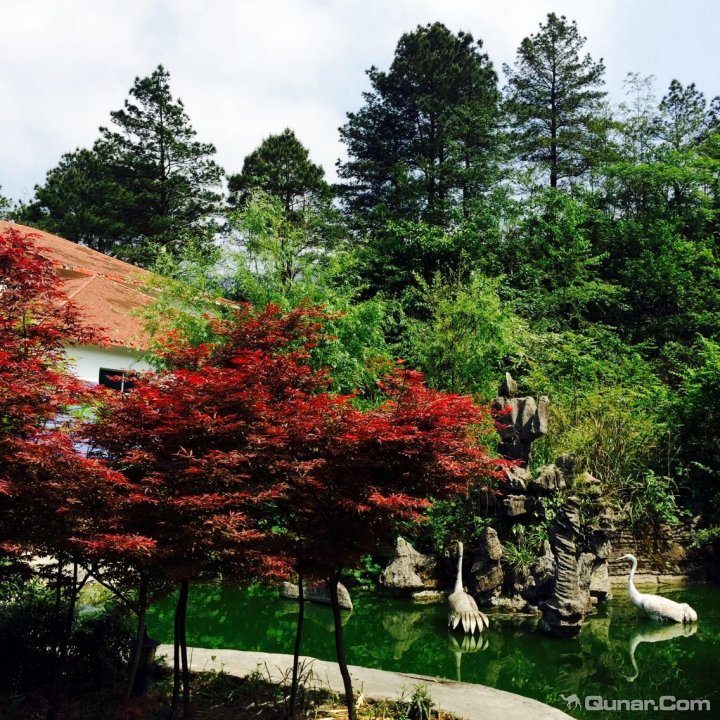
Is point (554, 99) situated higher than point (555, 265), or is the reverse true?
point (554, 99)

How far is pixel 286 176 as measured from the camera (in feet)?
98.9

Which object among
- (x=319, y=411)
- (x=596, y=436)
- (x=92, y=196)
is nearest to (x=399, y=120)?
(x=92, y=196)

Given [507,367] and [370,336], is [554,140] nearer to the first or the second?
[507,367]

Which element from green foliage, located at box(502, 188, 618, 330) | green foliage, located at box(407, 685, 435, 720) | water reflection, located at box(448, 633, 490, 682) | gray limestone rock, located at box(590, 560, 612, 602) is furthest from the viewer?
green foliage, located at box(502, 188, 618, 330)

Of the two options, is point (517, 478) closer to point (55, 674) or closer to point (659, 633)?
point (659, 633)

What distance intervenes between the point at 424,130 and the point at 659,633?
22.0 m

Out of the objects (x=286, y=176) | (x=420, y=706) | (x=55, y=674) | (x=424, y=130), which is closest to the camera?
(x=55, y=674)

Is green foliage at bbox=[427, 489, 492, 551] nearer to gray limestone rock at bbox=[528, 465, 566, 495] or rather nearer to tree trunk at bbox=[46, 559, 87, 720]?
gray limestone rock at bbox=[528, 465, 566, 495]

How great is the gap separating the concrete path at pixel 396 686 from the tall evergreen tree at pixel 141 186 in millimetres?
23769

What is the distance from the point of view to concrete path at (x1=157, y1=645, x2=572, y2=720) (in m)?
4.95

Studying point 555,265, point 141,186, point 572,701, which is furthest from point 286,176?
point 572,701

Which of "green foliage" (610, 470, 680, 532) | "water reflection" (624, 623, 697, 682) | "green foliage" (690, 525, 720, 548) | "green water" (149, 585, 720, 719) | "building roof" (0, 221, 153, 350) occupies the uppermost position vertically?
"building roof" (0, 221, 153, 350)

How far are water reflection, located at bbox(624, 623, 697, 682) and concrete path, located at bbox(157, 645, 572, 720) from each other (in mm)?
3732

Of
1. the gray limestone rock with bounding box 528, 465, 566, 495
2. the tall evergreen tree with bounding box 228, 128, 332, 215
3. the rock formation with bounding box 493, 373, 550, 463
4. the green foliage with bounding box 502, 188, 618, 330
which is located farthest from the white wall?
the tall evergreen tree with bounding box 228, 128, 332, 215
